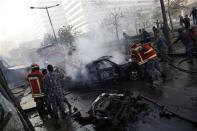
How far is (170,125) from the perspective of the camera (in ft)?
22.2

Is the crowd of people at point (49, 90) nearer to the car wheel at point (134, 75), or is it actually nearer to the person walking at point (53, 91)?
the person walking at point (53, 91)

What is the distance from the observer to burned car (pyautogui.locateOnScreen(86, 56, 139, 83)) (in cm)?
1285

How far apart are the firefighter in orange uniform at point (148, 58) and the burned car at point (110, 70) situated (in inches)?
55.6

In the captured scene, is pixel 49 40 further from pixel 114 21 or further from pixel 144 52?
pixel 144 52

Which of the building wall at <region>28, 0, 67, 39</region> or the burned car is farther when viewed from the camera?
the building wall at <region>28, 0, 67, 39</region>

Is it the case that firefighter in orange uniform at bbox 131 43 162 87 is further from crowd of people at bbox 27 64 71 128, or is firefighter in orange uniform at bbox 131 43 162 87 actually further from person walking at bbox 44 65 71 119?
person walking at bbox 44 65 71 119

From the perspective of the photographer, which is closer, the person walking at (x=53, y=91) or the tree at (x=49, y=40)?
the person walking at (x=53, y=91)

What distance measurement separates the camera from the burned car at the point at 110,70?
1285 cm

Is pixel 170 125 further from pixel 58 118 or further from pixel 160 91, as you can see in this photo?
pixel 58 118

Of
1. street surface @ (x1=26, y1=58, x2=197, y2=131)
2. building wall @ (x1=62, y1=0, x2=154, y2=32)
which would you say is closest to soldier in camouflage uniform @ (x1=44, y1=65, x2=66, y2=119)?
street surface @ (x1=26, y1=58, x2=197, y2=131)

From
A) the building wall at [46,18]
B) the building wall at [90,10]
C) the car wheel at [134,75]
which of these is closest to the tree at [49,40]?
the building wall at [90,10]

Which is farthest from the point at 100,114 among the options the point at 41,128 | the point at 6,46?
the point at 6,46

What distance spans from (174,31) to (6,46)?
6988 centimetres

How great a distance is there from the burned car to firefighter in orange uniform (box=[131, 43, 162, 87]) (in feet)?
4.63
